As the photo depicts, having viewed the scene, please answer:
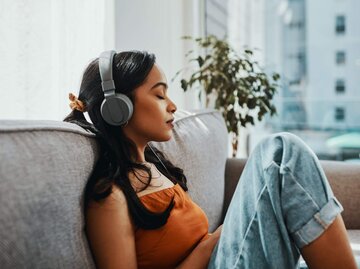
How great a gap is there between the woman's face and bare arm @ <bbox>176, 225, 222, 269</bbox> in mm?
277

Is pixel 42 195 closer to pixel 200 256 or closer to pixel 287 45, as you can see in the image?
pixel 200 256

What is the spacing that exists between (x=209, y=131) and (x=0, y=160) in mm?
1011

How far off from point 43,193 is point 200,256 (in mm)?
443

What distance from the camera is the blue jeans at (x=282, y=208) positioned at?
34.2 inches

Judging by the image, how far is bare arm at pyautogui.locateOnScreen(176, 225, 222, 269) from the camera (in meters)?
1.07

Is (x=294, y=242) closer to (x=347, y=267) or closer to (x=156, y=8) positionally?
(x=347, y=267)

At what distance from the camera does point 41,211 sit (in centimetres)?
79

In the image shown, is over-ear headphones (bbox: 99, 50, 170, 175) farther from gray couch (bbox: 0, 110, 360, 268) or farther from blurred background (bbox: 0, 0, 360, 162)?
blurred background (bbox: 0, 0, 360, 162)

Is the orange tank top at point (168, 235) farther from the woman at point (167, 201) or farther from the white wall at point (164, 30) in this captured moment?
the white wall at point (164, 30)

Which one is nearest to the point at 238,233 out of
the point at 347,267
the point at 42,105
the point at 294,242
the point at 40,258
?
the point at 294,242

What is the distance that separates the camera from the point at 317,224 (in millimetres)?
857

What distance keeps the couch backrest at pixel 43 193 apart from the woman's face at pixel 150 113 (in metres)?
0.14

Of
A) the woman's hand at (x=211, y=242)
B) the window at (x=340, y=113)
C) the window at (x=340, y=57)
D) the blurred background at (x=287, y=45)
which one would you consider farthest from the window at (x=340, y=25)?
the woman's hand at (x=211, y=242)

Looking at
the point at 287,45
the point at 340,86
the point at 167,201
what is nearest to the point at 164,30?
the point at 287,45
